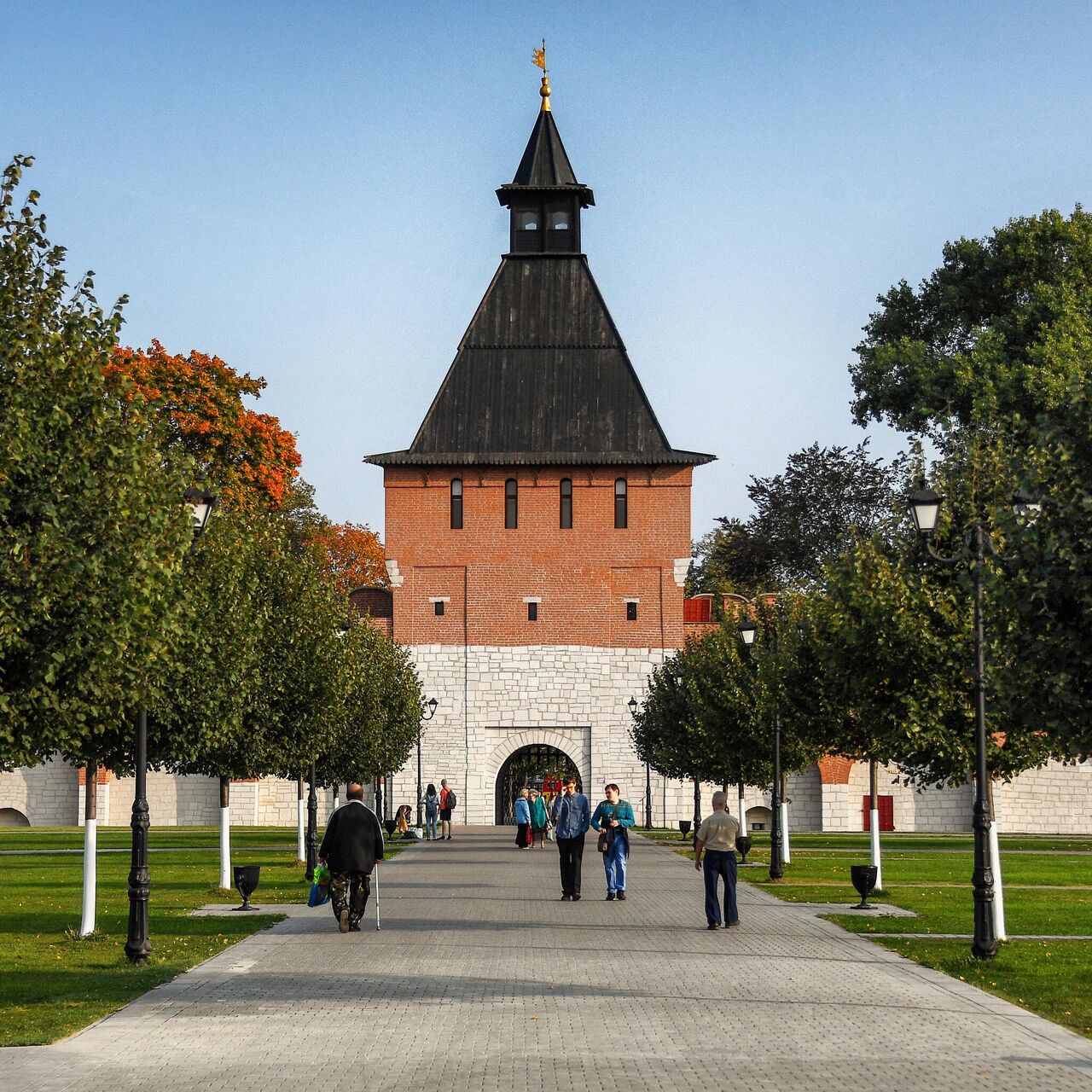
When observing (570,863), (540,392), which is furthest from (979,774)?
(540,392)

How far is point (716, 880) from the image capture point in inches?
779

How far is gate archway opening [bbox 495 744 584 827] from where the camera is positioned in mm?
59906

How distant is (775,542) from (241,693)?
4235 cm

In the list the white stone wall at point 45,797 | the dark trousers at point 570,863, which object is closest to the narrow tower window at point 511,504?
the white stone wall at point 45,797

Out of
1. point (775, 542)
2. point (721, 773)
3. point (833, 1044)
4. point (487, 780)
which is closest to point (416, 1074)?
point (833, 1044)

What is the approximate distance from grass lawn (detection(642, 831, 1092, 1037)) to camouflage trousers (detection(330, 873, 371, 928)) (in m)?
5.94

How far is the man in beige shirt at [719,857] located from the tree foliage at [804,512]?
42373mm

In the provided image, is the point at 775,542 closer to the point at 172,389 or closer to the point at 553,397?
the point at 553,397

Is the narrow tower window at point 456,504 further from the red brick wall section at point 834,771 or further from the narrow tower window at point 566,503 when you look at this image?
the red brick wall section at point 834,771

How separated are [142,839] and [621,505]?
43669 mm

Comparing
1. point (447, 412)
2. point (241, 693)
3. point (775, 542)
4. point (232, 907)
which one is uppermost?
point (447, 412)

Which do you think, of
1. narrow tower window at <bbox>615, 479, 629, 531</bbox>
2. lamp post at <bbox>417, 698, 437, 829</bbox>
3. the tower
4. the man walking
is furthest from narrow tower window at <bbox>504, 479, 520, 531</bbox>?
the man walking

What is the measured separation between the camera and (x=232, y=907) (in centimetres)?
2289

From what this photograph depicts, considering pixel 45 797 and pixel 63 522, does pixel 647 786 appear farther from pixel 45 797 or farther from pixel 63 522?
pixel 63 522
